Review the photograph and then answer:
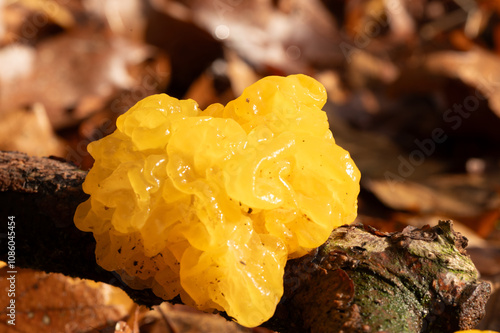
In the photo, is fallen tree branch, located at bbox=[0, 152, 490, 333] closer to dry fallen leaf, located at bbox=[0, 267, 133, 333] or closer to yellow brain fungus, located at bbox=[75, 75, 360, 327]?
yellow brain fungus, located at bbox=[75, 75, 360, 327]

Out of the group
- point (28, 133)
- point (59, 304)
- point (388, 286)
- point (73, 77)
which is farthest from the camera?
point (73, 77)

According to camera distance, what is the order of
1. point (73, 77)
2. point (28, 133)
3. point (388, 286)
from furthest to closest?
point (73, 77)
point (28, 133)
point (388, 286)

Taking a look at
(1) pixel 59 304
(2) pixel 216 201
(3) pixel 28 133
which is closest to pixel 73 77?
(3) pixel 28 133

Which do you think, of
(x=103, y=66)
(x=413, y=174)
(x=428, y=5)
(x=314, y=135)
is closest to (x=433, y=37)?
(x=428, y=5)

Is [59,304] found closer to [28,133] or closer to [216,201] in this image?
[216,201]

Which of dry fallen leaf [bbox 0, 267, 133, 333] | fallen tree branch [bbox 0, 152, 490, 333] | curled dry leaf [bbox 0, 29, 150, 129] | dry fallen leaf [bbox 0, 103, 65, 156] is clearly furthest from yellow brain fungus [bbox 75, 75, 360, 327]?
curled dry leaf [bbox 0, 29, 150, 129]

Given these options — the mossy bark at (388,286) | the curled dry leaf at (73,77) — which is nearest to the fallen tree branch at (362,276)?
the mossy bark at (388,286)
